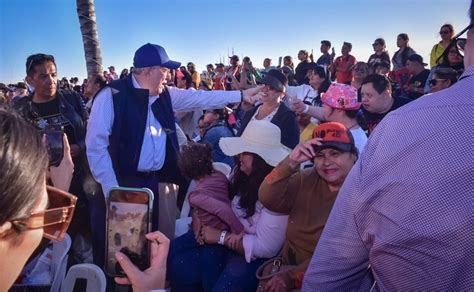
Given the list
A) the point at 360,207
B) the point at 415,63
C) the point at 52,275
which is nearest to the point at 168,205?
the point at 52,275

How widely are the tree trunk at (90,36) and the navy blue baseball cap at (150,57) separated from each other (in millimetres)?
3507

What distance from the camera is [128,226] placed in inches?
76.9

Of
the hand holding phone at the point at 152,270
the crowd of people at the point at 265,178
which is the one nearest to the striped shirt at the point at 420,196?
the crowd of people at the point at 265,178

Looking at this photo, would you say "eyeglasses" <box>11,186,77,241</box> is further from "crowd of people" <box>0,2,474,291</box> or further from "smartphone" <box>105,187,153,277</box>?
"smartphone" <box>105,187,153,277</box>

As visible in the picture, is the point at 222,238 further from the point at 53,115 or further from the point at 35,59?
the point at 35,59

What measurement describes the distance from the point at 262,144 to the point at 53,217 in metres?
2.15

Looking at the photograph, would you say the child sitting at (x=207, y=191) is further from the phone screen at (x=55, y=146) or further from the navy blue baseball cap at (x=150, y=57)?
the phone screen at (x=55, y=146)

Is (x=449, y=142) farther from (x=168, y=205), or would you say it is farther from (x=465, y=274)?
(x=168, y=205)

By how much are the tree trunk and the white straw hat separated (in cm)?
444

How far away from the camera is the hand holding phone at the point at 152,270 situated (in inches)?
61.7

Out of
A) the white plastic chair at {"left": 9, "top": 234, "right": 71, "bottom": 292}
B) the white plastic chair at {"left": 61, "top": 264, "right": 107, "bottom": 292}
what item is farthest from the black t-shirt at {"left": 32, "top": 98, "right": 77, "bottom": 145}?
the white plastic chair at {"left": 61, "top": 264, "right": 107, "bottom": 292}

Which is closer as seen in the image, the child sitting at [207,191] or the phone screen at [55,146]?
the phone screen at [55,146]

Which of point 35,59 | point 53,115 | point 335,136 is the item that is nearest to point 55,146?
point 335,136

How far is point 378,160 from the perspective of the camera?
112cm
